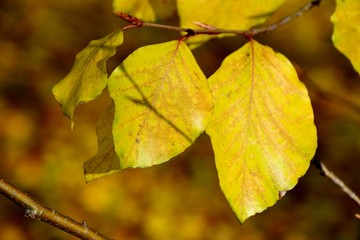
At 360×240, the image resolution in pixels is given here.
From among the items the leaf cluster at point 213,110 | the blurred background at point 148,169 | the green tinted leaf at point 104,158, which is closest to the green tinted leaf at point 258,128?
the leaf cluster at point 213,110

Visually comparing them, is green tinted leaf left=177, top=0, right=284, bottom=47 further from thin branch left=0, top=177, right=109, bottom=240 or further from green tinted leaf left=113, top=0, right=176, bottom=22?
thin branch left=0, top=177, right=109, bottom=240

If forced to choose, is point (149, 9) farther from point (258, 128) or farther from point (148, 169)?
point (148, 169)

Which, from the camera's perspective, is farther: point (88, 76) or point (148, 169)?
point (148, 169)

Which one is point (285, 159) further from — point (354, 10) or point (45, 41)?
point (45, 41)

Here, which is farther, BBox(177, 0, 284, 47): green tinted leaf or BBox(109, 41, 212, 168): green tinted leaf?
BBox(177, 0, 284, 47): green tinted leaf

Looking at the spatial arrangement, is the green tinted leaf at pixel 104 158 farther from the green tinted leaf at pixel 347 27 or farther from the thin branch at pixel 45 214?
the green tinted leaf at pixel 347 27

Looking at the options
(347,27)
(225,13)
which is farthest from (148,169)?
(347,27)

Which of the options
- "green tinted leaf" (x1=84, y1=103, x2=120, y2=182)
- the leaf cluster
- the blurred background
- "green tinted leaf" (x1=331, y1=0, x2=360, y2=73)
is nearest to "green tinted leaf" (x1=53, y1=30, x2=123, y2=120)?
the leaf cluster
